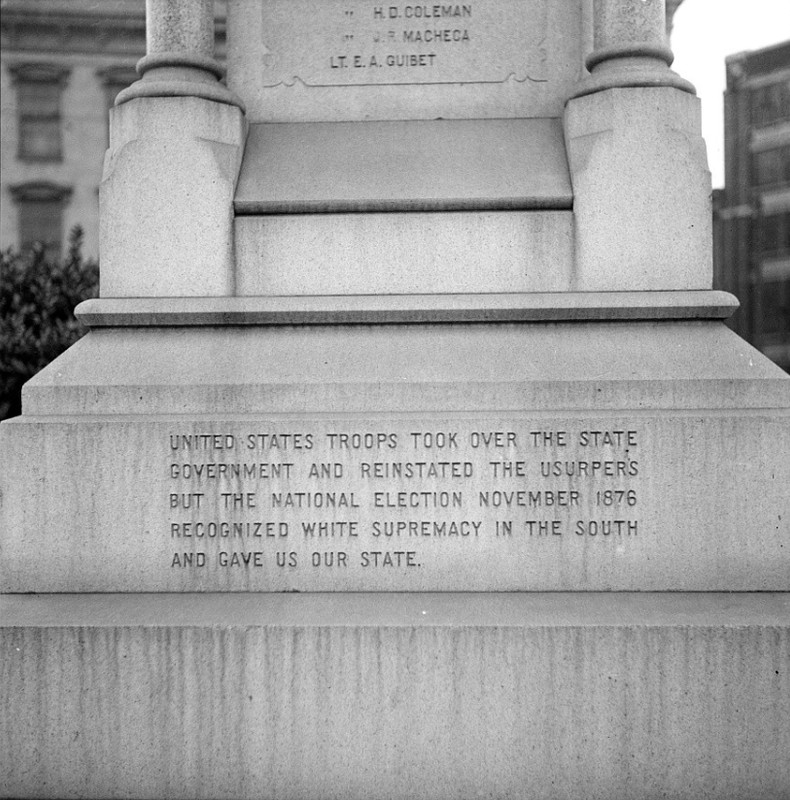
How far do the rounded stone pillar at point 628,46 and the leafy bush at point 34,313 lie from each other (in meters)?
8.31

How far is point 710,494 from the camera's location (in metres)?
3.76

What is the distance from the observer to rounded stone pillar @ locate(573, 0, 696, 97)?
4.35 metres

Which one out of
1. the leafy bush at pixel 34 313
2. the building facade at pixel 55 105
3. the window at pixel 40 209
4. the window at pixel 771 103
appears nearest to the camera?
the leafy bush at pixel 34 313

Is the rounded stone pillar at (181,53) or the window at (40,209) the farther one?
the window at (40,209)

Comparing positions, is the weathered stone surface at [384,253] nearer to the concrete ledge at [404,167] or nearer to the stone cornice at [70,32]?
the concrete ledge at [404,167]

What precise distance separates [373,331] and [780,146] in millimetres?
48281

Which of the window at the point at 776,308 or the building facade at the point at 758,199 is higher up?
the building facade at the point at 758,199

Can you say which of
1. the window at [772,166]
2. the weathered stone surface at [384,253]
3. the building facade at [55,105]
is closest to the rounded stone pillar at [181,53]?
the weathered stone surface at [384,253]

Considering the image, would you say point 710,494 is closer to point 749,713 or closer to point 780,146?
point 749,713

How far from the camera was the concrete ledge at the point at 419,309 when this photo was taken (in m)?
4.16

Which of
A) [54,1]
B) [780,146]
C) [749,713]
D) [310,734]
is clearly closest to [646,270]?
[749,713]

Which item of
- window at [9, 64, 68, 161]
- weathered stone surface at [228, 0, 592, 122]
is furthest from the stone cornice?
weathered stone surface at [228, 0, 592, 122]

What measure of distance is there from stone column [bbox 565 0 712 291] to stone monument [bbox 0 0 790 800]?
0.02 m

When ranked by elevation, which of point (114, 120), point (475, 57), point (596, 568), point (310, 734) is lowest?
point (310, 734)
